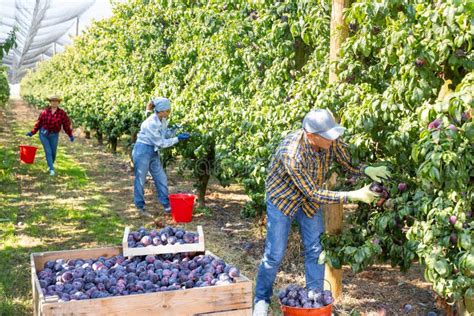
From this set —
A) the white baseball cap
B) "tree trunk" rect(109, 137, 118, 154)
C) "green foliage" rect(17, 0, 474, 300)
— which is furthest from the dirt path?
the white baseball cap

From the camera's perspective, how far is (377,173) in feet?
12.8

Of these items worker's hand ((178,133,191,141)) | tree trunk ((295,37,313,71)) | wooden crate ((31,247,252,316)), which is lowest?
wooden crate ((31,247,252,316))

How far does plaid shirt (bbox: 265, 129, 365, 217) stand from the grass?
2131 millimetres

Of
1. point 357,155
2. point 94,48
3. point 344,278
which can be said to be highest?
point 94,48

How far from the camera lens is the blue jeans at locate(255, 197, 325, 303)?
14.4 ft

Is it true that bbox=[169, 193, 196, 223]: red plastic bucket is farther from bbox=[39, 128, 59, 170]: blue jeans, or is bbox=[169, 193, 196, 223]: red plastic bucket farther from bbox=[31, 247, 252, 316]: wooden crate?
bbox=[39, 128, 59, 170]: blue jeans

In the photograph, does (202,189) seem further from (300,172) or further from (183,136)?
(300,172)

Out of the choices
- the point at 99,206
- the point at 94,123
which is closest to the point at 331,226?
the point at 99,206

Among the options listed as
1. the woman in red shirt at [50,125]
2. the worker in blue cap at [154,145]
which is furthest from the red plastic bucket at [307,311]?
the woman in red shirt at [50,125]

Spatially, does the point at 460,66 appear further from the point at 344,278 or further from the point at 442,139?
the point at 344,278

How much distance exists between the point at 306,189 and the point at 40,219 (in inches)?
189

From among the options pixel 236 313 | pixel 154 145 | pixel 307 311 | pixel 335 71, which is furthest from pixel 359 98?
pixel 154 145

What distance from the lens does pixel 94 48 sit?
1575 cm

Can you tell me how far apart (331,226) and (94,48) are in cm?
1239
